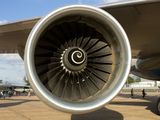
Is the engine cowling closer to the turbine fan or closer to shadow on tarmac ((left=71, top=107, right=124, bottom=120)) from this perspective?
the turbine fan

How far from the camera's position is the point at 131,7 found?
3.45 m

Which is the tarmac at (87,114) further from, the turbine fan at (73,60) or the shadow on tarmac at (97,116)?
the turbine fan at (73,60)

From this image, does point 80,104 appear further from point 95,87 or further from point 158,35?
point 158,35

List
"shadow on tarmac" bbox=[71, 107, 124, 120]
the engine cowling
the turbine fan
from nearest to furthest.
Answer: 1. the engine cowling
2. the turbine fan
3. "shadow on tarmac" bbox=[71, 107, 124, 120]

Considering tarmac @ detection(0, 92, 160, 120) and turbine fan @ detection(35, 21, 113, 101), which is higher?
turbine fan @ detection(35, 21, 113, 101)

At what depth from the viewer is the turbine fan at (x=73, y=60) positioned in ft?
11.2

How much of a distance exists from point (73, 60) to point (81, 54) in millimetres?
205

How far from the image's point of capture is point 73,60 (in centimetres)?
346

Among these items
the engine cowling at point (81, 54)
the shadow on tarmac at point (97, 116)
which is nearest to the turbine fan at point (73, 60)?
the engine cowling at point (81, 54)

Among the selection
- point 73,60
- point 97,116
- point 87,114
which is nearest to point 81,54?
point 73,60

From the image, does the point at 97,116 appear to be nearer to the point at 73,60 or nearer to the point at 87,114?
the point at 87,114

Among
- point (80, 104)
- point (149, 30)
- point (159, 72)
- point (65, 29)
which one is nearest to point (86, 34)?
point (65, 29)

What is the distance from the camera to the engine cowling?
292 centimetres

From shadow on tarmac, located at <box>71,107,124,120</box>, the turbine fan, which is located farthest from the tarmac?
the turbine fan
